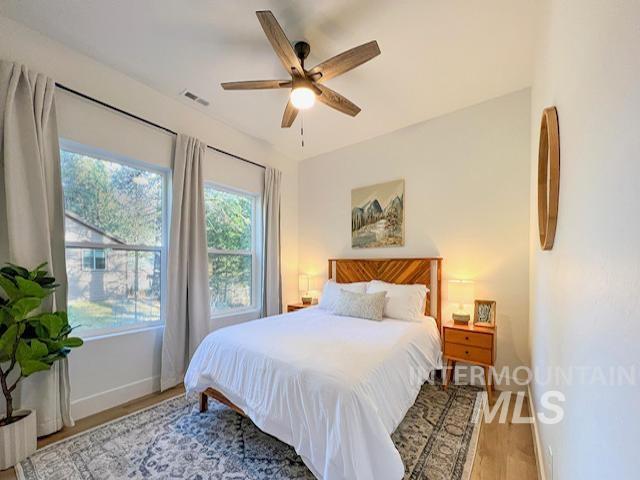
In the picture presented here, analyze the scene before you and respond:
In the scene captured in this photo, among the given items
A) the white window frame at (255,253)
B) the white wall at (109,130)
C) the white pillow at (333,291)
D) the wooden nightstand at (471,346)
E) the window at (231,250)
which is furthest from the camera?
the white window frame at (255,253)

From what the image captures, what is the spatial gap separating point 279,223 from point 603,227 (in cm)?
368

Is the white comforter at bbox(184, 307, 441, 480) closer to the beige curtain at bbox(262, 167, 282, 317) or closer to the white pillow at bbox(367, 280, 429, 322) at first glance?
the white pillow at bbox(367, 280, 429, 322)

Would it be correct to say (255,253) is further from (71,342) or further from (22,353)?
(22,353)

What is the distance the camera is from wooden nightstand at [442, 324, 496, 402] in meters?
2.52

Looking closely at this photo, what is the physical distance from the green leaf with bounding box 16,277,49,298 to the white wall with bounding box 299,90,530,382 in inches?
123

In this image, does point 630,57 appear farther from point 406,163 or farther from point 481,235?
point 406,163

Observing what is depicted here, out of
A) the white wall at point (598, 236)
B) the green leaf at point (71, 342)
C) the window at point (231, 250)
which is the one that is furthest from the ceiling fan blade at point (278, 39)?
the green leaf at point (71, 342)

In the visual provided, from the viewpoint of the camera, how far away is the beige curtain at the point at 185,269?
2.83 metres

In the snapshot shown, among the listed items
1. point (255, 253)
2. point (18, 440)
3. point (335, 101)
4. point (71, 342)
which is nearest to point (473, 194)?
point (335, 101)

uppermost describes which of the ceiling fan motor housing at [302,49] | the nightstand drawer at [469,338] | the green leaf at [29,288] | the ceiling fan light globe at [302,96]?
the ceiling fan motor housing at [302,49]

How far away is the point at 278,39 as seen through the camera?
1.72 meters

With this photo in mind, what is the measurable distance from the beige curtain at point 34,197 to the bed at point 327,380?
3.19ft

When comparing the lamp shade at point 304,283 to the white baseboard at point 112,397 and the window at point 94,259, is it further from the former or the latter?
the window at point 94,259

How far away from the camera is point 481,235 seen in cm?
297
